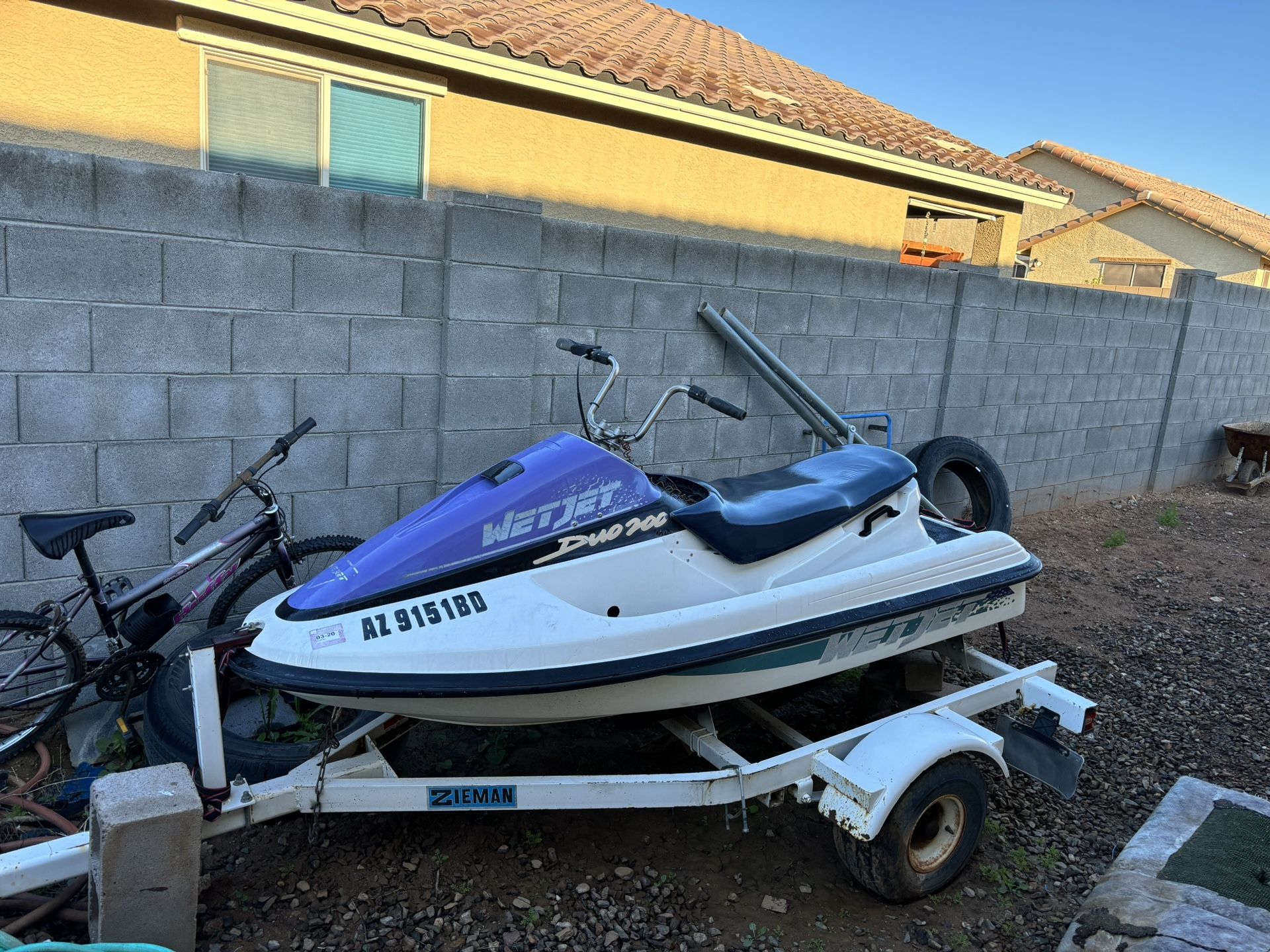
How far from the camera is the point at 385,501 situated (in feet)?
13.5

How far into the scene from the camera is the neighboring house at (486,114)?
5.35 m

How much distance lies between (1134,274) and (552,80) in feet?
58.1

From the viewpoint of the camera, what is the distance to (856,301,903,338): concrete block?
584 centimetres

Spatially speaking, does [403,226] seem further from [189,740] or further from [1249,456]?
[1249,456]

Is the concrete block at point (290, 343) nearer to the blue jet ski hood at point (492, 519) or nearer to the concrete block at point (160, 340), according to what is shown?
the concrete block at point (160, 340)

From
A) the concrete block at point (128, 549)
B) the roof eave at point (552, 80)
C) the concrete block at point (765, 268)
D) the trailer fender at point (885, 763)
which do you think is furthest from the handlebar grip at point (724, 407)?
the roof eave at point (552, 80)

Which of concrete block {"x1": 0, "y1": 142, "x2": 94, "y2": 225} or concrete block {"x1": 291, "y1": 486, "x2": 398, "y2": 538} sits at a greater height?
concrete block {"x1": 0, "y1": 142, "x2": 94, "y2": 225}

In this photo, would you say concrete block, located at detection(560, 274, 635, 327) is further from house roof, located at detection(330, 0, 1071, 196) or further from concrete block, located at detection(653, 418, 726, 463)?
house roof, located at detection(330, 0, 1071, 196)

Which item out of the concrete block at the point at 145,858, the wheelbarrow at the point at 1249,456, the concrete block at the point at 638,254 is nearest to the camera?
the concrete block at the point at 145,858

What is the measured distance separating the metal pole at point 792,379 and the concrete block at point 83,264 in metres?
2.85

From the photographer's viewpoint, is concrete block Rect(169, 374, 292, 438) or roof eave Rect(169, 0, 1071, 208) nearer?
concrete block Rect(169, 374, 292, 438)

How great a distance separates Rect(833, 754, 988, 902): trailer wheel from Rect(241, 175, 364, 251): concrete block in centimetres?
293

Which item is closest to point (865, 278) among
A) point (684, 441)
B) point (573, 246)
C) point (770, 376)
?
point (770, 376)

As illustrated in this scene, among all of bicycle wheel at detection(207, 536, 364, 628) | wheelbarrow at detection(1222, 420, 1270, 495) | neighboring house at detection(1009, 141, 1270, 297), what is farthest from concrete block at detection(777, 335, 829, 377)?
neighboring house at detection(1009, 141, 1270, 297)
